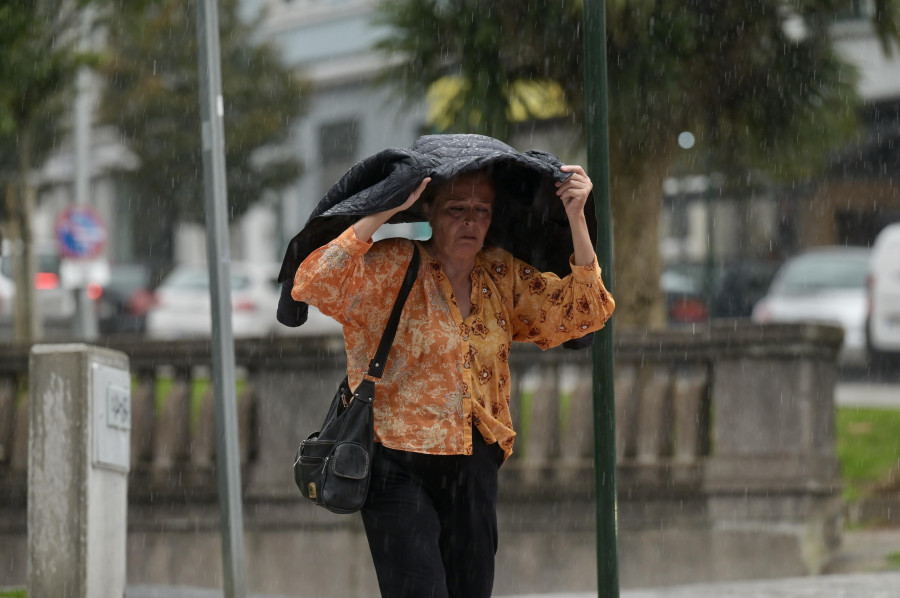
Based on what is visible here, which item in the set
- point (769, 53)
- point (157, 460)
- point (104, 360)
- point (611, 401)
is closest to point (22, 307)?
point (157, 460)

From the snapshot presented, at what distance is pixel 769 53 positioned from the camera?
11.0 metres

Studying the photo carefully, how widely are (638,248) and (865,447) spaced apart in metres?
2.74

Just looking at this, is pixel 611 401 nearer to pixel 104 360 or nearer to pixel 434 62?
pixel 104 360

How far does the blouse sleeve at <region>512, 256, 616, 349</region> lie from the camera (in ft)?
14.6

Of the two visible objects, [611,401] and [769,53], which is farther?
[769,53]

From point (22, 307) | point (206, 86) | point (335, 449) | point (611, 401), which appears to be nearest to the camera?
point (335, 449)

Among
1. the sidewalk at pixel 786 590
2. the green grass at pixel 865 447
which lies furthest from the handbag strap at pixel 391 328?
the green grass at pixel 865 447

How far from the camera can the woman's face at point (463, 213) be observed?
A: 14.5ft

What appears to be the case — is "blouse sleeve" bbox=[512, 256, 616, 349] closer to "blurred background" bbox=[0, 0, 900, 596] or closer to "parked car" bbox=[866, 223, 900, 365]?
"blurred background" bbox=[0, 0, 900, 596]

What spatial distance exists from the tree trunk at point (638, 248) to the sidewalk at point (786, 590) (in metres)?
2.98

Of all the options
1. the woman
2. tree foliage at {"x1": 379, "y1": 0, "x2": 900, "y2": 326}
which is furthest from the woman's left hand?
tree foliage at {"x1": 379, "y1": 0, "x2": 900, "y2": 326}

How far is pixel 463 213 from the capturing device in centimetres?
444

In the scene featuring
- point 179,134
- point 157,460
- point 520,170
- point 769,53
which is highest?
point 179,134

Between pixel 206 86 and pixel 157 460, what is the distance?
4.55 meters
